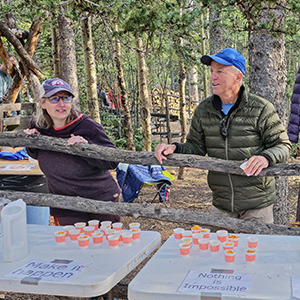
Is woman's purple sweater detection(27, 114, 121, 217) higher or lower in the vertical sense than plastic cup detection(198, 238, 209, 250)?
higher

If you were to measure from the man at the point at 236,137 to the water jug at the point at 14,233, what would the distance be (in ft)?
3.82

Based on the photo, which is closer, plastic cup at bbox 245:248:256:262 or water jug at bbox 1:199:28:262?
plastic cup at bbox 245:248:256:262

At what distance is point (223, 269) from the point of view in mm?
1992

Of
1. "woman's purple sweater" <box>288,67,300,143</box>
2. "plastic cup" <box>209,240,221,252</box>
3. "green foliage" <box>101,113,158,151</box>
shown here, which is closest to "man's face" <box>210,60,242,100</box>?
"plastic cup" <box>209,240,221,252</box>

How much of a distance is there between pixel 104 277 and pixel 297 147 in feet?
37.2

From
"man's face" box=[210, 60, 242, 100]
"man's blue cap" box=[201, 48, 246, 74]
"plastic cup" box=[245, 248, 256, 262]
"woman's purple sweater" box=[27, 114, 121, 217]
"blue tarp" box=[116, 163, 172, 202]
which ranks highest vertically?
"man's blue cap" box=[201, 48, 246, 74]

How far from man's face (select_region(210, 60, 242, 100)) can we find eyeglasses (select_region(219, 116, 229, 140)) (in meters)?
0.18

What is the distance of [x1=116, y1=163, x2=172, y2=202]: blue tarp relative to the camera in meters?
7.22

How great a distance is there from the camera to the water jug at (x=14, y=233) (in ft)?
7.22

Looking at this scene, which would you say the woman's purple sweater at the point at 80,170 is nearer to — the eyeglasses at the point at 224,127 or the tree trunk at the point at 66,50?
the eyeglasses at the point at 224,127

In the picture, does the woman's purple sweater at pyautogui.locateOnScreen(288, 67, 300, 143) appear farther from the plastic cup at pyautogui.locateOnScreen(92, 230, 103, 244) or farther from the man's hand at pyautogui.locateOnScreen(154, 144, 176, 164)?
the plastic cup at pyautogui.locateOnScreen(92, 230, 103, 244)

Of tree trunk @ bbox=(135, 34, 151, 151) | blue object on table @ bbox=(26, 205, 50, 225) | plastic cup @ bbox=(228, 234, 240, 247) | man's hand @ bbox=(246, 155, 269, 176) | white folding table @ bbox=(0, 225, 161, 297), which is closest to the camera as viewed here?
white folding table @ bbox=(0, 225, 161, 297)

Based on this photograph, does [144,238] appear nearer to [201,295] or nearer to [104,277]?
[104,277]

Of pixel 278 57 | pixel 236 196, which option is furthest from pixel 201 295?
pixel 278 57
